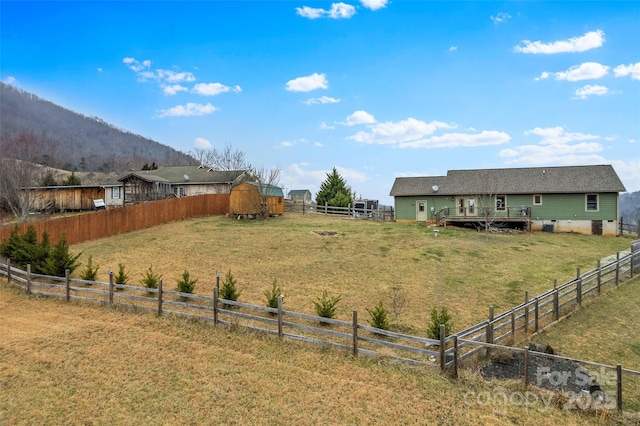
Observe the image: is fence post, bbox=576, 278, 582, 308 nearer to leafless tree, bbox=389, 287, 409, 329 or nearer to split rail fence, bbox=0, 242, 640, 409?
split rail fence, bbox=0, 242, 640, 409

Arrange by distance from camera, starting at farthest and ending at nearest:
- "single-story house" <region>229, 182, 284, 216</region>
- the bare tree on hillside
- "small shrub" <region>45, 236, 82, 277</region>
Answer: the bare tree on hillside < "single-story house" <region>229, 182, 284, 216</region> < "small shrub" <region>45, 236, 82, 277</region>

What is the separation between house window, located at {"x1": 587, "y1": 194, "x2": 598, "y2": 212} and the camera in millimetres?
30234

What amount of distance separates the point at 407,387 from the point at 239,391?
398cm

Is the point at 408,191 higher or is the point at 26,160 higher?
the point at 26,160

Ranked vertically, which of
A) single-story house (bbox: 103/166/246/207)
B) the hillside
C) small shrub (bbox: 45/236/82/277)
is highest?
the hillside

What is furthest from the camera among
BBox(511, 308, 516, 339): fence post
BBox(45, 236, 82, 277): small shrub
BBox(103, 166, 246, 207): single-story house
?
BBox(103, 166, 246, 207): single-story house

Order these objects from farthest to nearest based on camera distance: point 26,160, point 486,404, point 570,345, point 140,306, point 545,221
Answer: point 26,160
point 545,221
point 140,306
point 570,345
point 486,404

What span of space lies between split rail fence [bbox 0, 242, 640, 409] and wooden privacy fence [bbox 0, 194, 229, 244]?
26.2 ft

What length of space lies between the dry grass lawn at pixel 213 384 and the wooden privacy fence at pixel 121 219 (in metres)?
15.2

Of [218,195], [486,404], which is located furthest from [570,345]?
[218,195]

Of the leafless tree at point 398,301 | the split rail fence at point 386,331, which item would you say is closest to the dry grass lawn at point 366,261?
the leafless tree at point 398,301

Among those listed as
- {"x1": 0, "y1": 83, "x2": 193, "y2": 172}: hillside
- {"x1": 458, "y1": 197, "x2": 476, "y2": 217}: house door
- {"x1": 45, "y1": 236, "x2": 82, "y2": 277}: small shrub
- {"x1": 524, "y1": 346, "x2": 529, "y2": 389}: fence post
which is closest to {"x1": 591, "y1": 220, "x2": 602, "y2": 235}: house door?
{"x1": 458, "y1": 197, "x2": 476, "y2": 217}: house door

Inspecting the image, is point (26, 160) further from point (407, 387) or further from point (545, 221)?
point (545, 221)

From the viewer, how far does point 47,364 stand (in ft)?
31.0
